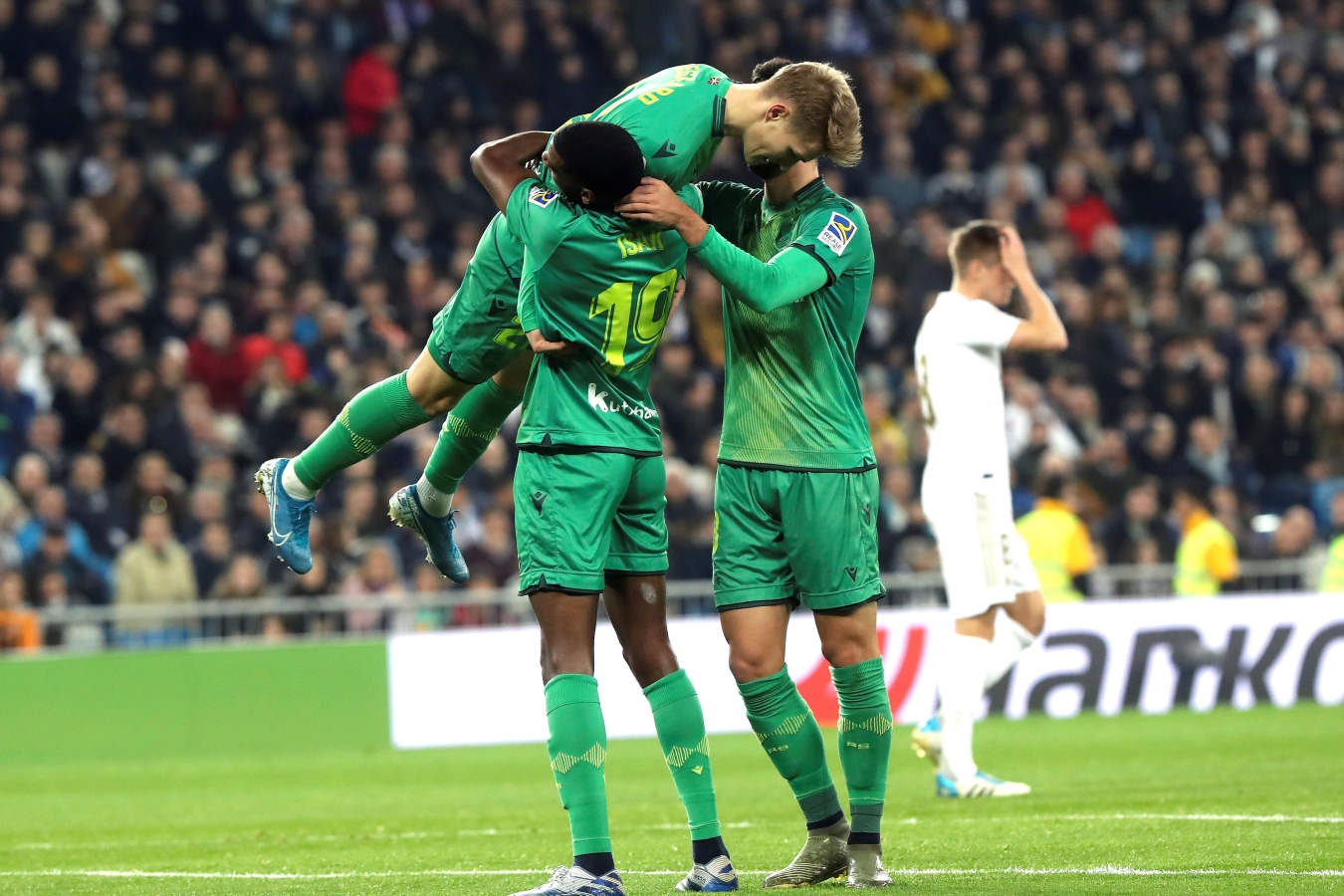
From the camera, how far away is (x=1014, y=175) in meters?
21.0

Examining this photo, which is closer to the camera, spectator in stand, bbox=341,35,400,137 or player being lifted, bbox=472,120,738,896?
player being lifted, bbox=472,120,738,896

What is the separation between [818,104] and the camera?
582 centimetres

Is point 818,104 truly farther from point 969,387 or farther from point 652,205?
point 969,387

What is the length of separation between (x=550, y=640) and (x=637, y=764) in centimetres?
671

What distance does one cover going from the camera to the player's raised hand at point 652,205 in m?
5.54

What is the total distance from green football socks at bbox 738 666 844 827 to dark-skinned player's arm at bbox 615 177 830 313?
1177 millimetres

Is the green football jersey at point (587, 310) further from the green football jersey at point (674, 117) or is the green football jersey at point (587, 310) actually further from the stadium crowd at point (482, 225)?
the stadium crowd at point (482, 225)

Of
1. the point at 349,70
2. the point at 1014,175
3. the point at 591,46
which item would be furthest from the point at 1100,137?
the point at 349,70

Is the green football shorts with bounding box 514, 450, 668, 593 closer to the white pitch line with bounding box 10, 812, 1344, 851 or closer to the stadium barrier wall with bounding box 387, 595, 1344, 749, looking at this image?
the white pitch line with bounding box 10, 812, 1344, 851

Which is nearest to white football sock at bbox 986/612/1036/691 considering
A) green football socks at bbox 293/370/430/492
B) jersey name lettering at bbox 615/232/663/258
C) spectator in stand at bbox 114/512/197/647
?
green football socks at bbox 293/370/430/492

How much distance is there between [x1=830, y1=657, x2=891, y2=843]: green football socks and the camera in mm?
6066

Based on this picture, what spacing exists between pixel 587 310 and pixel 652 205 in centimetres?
36

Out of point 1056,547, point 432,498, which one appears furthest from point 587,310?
point 1056,547

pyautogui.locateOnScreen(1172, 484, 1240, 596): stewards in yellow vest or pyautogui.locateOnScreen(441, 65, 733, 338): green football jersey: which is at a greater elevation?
pyautogui.locateOnScreen(441, 65, 733, 338): green football jersey
